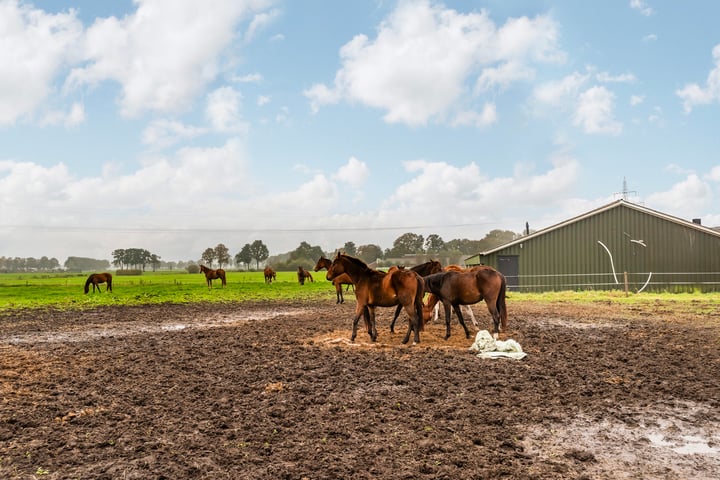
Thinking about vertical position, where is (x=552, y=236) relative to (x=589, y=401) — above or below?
above

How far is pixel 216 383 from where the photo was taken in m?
7.39

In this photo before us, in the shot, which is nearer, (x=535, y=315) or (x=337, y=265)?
A: (x=337, y=265)

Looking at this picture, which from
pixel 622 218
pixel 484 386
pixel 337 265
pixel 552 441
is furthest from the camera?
pixel 622 218

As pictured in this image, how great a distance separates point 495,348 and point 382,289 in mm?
2713

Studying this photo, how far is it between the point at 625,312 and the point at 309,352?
13.2 meters

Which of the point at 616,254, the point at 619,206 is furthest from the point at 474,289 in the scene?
the point at 619,206

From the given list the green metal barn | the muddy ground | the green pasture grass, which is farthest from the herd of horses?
the green metal barn

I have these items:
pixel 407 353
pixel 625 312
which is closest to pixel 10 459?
pixel 407 353

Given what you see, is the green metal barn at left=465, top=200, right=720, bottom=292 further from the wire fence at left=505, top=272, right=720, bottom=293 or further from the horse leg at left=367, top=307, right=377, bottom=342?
the horse leg at left=367, top=307, right=377, bottom=342

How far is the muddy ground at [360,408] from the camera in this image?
4402mm

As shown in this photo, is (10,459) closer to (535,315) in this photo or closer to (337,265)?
(337,265)


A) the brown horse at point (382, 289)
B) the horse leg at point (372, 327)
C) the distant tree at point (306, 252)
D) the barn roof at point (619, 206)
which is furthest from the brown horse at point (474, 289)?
the distant tree at point (306, 252)

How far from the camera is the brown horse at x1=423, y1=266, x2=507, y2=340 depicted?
10.7m

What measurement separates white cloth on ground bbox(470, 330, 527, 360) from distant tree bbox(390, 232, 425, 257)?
108848 millimetres
